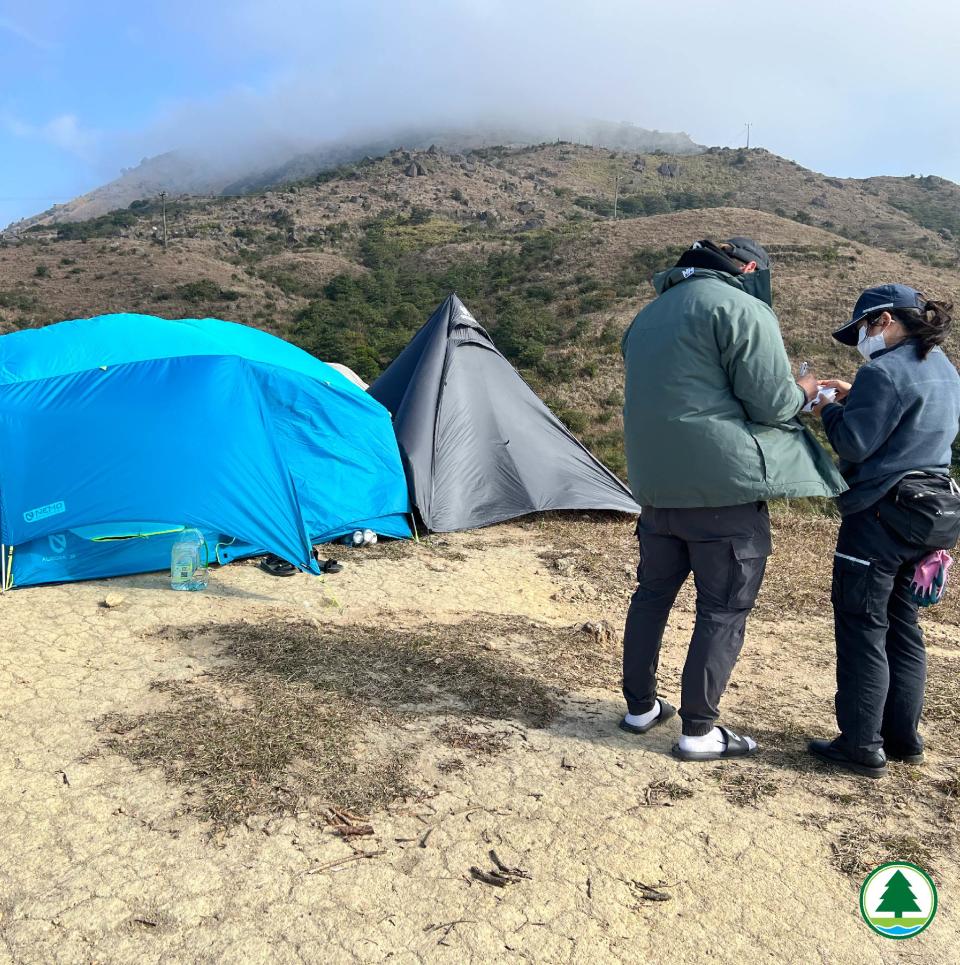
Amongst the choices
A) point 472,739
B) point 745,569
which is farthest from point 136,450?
point 745,569

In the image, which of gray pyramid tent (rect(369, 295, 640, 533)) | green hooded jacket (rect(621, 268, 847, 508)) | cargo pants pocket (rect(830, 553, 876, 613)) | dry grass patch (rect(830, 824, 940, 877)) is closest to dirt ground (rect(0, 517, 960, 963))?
dry grass patch (rect(830, 824, 940, 877))

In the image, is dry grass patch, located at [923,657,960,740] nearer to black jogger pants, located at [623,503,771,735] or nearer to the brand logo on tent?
black jogger pants, located at [623,503,771,735]

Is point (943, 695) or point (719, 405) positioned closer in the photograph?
point (719, 405)

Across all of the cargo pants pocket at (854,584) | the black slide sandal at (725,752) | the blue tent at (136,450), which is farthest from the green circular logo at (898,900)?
the blue tent at (136,450)

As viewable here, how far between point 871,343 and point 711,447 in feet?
2.71

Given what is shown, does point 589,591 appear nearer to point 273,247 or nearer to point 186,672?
point 186,672

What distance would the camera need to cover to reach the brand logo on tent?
581 centimetres

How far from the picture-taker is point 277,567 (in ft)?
20.9

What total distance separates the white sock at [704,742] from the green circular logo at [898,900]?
771 mm

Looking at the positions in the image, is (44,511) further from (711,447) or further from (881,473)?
(881,473)

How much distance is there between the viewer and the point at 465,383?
8516 mm

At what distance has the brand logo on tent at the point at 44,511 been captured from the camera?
19.1 feet

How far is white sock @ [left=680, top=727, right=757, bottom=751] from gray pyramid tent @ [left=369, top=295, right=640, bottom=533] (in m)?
4.49

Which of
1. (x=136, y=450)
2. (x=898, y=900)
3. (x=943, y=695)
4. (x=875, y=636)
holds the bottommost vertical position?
(x=943, y=695)
